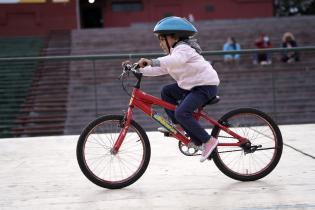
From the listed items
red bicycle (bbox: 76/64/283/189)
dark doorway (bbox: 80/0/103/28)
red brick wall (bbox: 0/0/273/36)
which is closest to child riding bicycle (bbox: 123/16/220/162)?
red bicycle (bbox: 76/64/283/189)

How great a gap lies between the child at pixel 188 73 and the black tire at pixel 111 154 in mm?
447

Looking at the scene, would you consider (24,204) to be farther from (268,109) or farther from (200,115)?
(268,109)

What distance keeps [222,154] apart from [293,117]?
1020cm

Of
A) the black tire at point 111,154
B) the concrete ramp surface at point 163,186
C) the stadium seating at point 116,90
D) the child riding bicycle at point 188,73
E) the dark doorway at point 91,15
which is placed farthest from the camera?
the dark doorway at point 91,15

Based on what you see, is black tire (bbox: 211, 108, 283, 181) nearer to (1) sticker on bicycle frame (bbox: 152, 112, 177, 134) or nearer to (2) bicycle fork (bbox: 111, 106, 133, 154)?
(1) sticker on bicycle frame (bbox: 152, 112, 177, 134)

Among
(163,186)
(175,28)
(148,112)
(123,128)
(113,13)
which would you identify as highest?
(175,28)

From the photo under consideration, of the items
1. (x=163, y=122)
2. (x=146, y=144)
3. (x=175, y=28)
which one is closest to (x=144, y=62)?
(x=175, y=28)

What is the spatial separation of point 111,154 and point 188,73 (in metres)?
1.05

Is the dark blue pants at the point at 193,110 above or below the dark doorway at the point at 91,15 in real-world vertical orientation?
above

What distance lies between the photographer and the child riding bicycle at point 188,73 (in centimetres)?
504

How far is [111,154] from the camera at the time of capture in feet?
17.2

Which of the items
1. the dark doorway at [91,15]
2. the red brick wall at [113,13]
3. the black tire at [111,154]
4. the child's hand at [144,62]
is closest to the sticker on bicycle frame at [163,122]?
the black tire at [111,154]

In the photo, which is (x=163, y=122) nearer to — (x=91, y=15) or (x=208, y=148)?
(x=208, y=148)

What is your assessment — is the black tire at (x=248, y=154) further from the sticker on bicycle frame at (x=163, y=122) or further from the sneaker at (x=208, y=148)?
the sticker on bicycle frame at (x=163, y=122)
